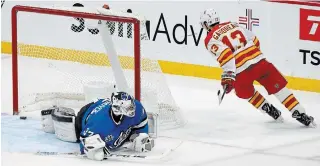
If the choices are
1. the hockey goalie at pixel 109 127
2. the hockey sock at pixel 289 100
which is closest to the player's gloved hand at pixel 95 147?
the hockey goalie at pixel 109 127

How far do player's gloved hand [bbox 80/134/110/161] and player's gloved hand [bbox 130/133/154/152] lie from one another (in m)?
0.24

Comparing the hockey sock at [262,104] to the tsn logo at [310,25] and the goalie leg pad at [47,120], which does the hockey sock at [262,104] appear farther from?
the goalie leg pad at [47,120]

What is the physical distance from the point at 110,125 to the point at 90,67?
4.16 ft

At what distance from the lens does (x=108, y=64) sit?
8.51 metres

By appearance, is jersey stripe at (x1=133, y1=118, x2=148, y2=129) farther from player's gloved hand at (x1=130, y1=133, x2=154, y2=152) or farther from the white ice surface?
the white ice surface

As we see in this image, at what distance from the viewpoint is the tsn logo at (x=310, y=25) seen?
9023 mm

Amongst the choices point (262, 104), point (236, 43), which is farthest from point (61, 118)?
point (262, 104)

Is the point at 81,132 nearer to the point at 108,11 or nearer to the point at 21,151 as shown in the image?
the point at 21,151

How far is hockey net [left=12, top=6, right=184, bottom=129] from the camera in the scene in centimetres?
818

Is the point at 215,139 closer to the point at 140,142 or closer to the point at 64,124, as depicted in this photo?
the point at 140,142

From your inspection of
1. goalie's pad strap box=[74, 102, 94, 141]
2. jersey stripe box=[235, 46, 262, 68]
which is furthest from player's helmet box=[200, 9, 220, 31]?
goalie's pad strap box=[74, 102, 94, 141]

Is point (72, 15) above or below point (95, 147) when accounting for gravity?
above

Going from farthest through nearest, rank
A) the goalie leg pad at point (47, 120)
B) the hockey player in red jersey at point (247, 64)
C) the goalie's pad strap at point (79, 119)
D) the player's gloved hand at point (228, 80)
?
the hockey player in red jersey at point (247, 64)
the goalie leg pad at point (47, 120)
the player's gloved hand at point (228, 80)
the goalie's pad strap at point (79, 119)

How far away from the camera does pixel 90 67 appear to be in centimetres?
868
